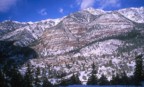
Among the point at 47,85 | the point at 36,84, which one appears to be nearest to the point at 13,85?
the point at 36,84

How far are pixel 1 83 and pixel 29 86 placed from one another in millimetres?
18766

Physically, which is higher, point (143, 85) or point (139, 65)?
point (139, 65)

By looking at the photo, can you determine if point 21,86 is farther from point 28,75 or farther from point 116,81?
point 116,81

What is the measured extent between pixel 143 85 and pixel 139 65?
1002 inches

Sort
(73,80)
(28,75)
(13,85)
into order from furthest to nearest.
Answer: (73,80)
(28,75)
(13,85)

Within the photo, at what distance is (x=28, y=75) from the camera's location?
107 m

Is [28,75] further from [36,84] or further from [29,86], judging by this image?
[36,84]

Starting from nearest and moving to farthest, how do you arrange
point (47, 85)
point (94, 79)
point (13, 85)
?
1. point (13, 85)
2. point (47, 85)
3. point (94, 79)

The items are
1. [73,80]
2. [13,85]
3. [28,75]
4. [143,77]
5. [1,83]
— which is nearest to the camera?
[1,83]

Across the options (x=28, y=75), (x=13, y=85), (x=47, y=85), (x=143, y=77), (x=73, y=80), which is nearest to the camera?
(x=13, y=85)

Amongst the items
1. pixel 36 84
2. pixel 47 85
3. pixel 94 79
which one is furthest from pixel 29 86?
pixel 94 79

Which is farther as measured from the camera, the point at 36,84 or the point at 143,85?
the point at 36,84

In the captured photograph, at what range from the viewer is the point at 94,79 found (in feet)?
454

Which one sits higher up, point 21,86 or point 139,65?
point 139,65
